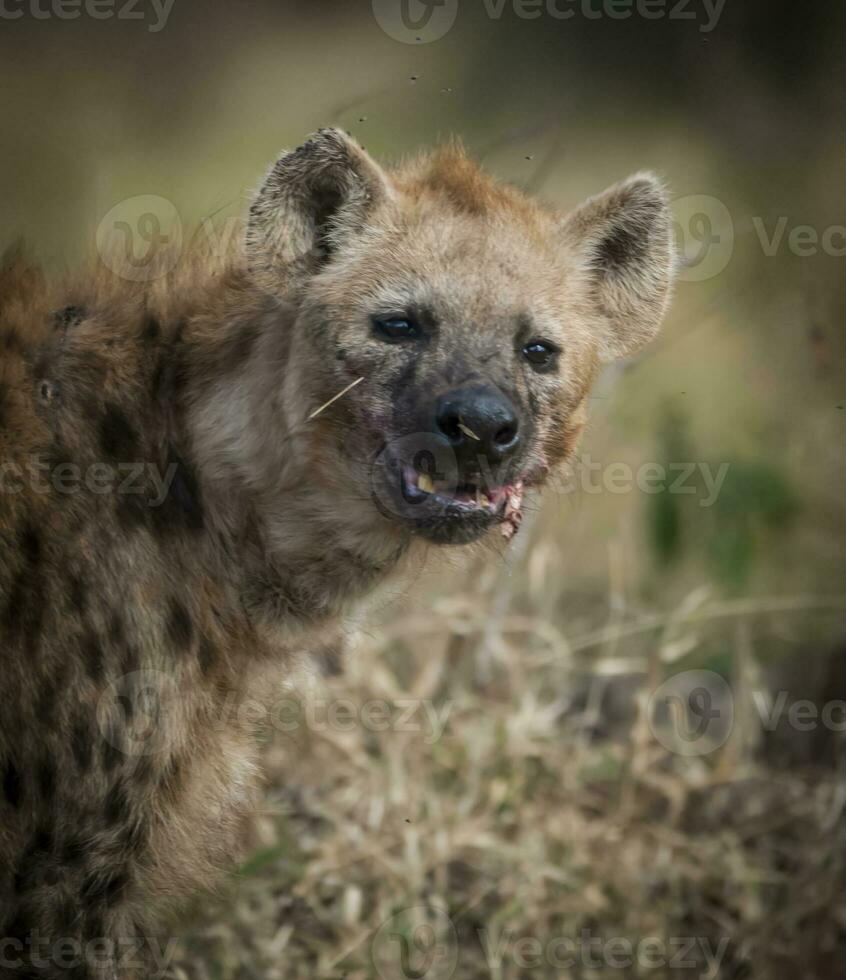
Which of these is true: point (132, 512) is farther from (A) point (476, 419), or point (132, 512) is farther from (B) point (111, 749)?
(A) point (476, 419)

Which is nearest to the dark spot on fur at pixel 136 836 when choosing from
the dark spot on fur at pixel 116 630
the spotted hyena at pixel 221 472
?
the spotted hyena at pixel 221 472

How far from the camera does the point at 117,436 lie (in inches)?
108

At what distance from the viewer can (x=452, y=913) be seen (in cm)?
389

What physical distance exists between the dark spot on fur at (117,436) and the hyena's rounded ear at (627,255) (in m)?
1.06

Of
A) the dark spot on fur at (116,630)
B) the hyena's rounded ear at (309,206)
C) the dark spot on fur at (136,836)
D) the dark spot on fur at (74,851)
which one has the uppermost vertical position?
the hyena's rounded ear at (309,206)

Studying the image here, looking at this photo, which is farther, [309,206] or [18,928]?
[309,206]

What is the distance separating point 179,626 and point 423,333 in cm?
76

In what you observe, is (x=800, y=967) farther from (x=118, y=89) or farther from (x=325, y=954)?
(x=118, y=89)

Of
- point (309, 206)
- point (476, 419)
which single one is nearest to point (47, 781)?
point (476, 419)

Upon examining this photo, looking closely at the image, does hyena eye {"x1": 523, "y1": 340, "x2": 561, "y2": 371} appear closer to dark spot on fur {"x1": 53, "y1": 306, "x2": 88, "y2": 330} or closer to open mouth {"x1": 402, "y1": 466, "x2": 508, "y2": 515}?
open mouth {"x1": 402, "y1": 466, "x2": 508, "y2": 515}

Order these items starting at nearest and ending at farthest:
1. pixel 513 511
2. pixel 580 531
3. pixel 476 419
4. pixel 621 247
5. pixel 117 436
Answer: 1. pixel 476 419
2. pixel 117 436
3. pixel 513 511
4. pixel 621 247
5. pixel 580 531

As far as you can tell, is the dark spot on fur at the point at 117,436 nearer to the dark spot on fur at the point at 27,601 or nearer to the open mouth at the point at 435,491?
the dark spot on fur at the point at 27,601

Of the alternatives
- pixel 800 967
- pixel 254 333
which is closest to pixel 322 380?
pixel 254 333

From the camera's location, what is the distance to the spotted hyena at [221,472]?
262 centimetres
